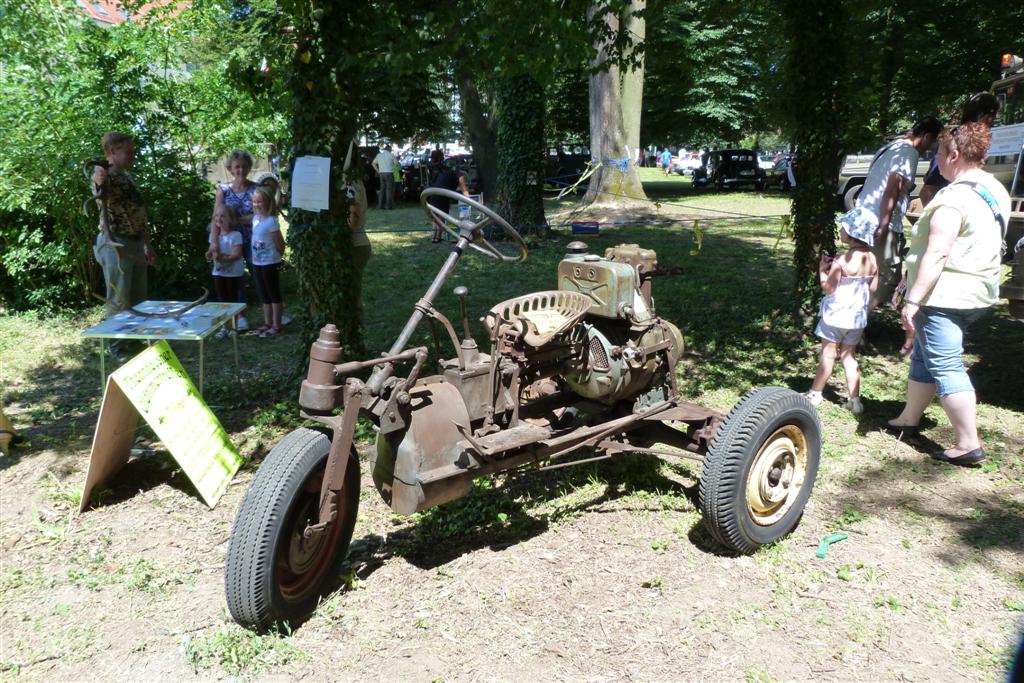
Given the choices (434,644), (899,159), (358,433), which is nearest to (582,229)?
(899,159)

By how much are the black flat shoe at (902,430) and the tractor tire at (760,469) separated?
1.54 meters

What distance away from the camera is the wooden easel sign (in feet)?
13.5

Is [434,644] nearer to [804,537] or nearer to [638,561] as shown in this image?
[638,561]

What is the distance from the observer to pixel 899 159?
236 inches

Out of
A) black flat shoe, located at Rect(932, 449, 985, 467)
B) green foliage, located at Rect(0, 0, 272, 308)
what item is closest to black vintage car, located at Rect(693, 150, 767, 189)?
green foliage, located at Rect(0, 0, 272, 308)

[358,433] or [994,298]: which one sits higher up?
[994,298]

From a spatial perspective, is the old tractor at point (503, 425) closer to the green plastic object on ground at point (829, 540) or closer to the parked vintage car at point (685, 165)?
the green plastic object on ground at point (829, 540)

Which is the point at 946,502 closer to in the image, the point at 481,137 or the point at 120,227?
the point at 120,227

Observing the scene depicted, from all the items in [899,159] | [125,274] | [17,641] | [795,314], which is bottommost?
[17,641]

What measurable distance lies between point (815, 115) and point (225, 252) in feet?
19.8

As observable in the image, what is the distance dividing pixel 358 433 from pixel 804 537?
114 inches

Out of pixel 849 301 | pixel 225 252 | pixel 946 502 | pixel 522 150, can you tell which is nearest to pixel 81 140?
pixel 225 252

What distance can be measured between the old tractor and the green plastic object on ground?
0.57 ft

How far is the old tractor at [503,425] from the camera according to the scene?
3057 mm
